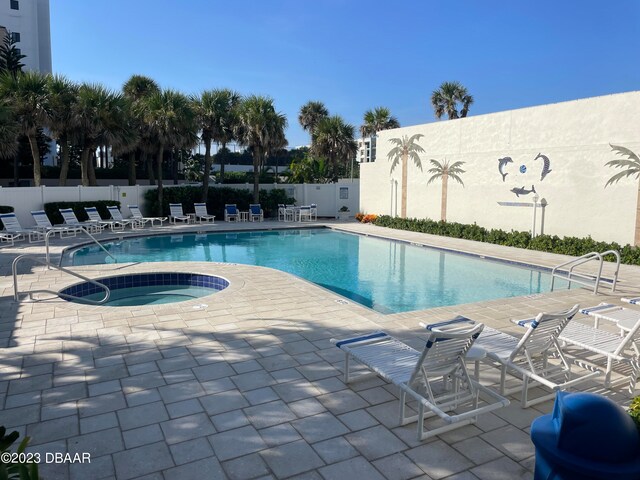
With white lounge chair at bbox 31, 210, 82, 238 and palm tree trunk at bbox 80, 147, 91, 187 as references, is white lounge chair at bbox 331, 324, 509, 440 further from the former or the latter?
palm tree trunk at bbox 80, 147, 91, 187

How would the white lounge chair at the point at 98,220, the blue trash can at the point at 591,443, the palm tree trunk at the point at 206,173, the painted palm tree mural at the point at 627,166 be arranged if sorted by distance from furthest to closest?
the palm tree trunk at the point at 206,173 → the white lounge chair at the point at 98,220 → the painted palm tree mural at the point at 627,166 → the blue trash can at the point at 591,443

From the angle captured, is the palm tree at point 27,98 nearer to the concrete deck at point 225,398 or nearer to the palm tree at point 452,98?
the concrete deck at point 225,398

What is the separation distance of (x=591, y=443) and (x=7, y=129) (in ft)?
64.7

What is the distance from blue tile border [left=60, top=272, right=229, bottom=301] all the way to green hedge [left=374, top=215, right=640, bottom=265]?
9.21 m

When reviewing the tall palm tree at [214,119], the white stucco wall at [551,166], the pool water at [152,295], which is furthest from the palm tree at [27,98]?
the white stucco wall at [551,166]

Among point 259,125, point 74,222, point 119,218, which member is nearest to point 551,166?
point 259,125

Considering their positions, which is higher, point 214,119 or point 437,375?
point 214,119

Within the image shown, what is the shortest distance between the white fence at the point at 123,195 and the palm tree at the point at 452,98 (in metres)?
14.4

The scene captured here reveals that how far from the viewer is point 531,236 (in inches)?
553

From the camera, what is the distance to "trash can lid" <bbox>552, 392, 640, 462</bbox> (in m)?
2.29

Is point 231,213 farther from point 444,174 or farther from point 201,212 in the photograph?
point 444,174

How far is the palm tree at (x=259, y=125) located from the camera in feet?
72.0

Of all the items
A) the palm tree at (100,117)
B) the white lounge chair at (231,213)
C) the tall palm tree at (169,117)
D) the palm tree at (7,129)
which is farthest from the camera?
the white lounge chair at (231,213)

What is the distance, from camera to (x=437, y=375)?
3.54 m
